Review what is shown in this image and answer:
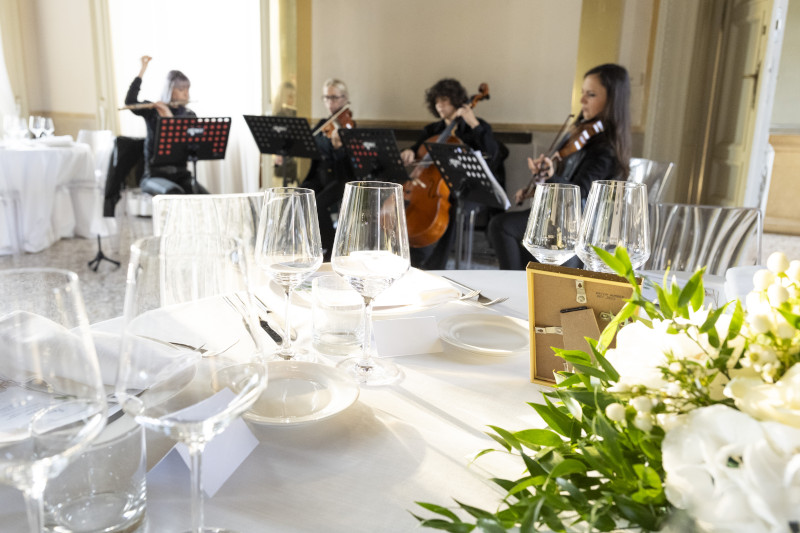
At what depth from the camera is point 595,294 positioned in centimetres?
87

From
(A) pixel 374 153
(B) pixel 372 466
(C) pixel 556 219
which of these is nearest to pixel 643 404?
(B) pixel 372 466

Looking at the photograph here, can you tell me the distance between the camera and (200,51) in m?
6.21

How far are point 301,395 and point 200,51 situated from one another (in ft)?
20.1

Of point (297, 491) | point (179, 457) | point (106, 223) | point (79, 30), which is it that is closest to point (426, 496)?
point (297, 491)

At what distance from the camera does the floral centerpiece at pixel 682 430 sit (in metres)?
0.36

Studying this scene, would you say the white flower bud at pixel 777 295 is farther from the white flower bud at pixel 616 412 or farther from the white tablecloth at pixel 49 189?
the white tablecloth at pixel 49 189

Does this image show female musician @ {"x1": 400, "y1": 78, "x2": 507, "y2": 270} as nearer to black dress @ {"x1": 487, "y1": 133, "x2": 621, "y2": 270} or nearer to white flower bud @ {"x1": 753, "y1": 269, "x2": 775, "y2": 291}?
black dress @ {"x1": 487, "y1": 133, "x2": 621, "y2": 270}

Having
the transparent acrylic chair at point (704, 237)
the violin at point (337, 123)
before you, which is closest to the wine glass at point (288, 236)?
the transparent acrylic chair at point (704, 237)

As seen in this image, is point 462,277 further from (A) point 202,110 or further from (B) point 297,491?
(A) point 202,110

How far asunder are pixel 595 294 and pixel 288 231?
449 millimetres

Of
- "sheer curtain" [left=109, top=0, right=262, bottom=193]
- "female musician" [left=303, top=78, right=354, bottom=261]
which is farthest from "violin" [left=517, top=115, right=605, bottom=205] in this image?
"sheer curtain" [left=109, top=0, right=262, bottom=193]

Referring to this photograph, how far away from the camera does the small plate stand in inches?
29.2

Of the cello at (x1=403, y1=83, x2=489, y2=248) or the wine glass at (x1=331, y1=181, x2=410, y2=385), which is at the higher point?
the wine glass at (x1=331, y1=181, x2=410, y2=385)

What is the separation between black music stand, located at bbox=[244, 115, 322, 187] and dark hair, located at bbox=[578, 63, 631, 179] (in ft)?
6.69
